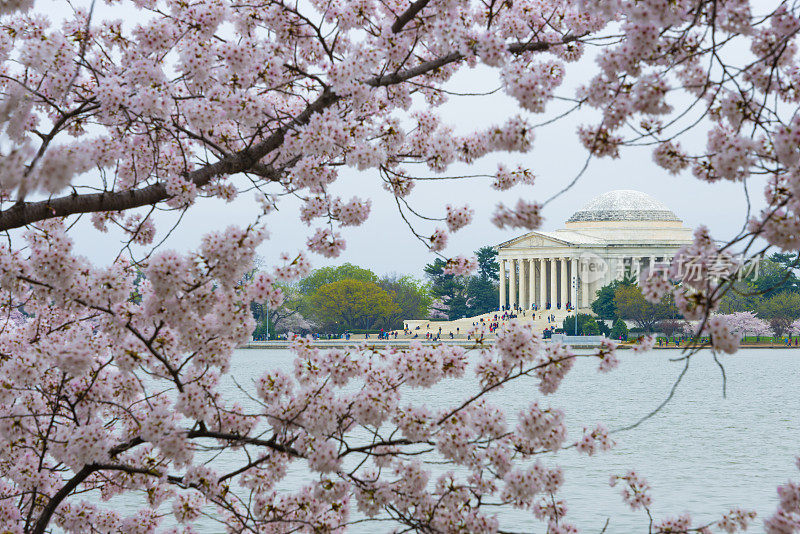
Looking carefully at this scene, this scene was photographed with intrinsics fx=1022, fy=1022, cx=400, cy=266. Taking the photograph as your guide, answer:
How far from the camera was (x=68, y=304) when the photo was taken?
18.2 feet

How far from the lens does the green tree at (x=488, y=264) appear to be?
118500 mm

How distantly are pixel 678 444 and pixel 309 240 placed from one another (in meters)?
22.3

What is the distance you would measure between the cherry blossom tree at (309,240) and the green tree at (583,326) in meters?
80.7

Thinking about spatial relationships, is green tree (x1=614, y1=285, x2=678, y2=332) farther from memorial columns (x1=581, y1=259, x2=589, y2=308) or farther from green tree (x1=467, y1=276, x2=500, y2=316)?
green tree (x1=467, y1=276, x2=500, y2=316)

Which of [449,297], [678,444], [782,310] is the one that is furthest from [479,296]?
[678,444]

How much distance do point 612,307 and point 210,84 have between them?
9274 cm

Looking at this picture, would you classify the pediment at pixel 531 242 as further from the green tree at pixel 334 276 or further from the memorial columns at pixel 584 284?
the green tree at pixel 334 276

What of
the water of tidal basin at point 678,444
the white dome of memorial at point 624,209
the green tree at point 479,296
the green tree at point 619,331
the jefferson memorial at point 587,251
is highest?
the white dome of memorial at point 624,209

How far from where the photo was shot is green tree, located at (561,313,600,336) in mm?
86062

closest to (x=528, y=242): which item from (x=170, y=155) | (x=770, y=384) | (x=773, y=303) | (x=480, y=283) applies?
(x=480, y=283)

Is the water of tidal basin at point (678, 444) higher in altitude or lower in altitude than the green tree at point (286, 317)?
lower

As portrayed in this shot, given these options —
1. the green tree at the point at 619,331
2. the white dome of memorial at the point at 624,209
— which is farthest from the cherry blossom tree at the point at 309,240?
the white dome of memorial at the point at 624,209

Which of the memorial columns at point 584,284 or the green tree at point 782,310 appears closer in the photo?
the green tree at point 782,310

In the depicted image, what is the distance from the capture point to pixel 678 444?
86.7ft
